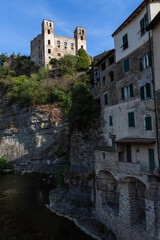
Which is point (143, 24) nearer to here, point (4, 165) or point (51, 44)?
point (4, 165)

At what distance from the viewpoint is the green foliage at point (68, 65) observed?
141 feet

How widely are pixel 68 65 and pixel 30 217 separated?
35951mm

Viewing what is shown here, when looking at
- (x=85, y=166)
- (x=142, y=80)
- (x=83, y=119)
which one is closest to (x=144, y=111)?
(x=142, y=80)

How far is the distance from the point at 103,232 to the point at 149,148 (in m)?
8.58

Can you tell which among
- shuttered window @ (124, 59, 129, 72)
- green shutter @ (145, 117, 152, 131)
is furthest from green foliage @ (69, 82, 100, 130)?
green shutter @ (145, 117, 152, 131)

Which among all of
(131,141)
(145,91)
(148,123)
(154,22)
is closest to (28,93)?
(145,91)

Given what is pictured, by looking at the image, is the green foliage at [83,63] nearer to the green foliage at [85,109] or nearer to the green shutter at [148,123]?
the green foliage at [85,109]

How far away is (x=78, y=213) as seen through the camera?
17969 mm

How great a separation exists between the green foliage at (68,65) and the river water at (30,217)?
91.2ft

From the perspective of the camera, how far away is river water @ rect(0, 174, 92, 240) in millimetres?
15562

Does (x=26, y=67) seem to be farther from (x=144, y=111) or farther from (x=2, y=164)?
(x=144, y=111)

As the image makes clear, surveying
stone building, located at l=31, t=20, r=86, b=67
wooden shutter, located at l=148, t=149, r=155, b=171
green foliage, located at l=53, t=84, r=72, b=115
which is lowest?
wooden shutter, located at l=148, t=149, r=155, b=171

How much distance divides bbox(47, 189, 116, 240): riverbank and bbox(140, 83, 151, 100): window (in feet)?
40.5

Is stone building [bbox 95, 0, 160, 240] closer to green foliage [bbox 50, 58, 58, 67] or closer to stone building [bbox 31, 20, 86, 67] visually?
green foliage [bbox 50, 58, 58, 67]
